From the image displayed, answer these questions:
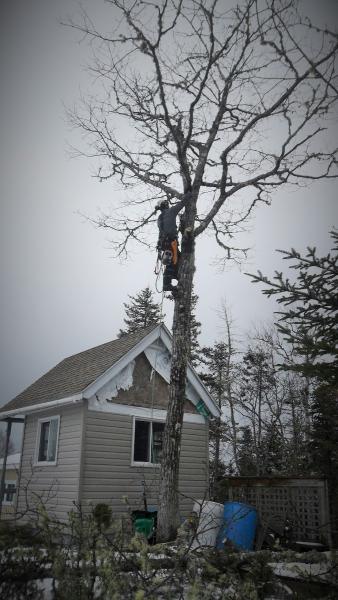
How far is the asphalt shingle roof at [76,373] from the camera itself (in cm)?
1198

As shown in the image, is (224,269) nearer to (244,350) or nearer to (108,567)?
(108,567)

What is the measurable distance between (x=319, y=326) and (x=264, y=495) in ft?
16.2

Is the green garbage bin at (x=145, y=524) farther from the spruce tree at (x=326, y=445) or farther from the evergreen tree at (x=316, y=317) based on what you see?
the spruce tree at (x=326, y=445)

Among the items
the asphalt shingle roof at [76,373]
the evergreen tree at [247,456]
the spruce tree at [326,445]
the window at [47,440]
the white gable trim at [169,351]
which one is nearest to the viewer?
the white gable trim at [169,351]

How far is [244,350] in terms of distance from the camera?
2788cm

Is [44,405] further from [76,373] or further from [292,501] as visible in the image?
[292,501]

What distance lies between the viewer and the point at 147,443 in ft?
40.2

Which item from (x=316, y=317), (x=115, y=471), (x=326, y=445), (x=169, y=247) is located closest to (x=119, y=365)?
(x=115, y=471)

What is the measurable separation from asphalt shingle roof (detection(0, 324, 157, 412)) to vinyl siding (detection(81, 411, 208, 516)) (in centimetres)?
124

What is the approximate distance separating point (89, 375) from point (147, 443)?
266 cm

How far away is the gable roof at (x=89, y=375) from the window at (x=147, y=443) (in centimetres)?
189

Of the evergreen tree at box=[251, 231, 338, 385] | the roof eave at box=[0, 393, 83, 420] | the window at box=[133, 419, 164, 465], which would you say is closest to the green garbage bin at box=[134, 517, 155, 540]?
the window at box=[133, 419, 164, 465]

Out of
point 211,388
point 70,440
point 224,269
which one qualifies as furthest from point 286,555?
point 211,388

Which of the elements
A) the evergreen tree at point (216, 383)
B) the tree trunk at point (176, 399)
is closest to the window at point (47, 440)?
the tree trunk at point (176, 399)
